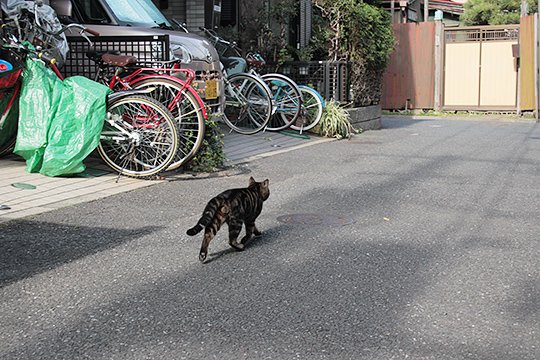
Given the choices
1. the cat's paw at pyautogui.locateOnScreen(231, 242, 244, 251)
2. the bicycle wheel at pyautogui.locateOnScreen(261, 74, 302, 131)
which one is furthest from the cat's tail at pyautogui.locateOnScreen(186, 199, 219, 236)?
the bicycle wheel at pyautogui.locateOnScreen(261, 74, 302, 131)

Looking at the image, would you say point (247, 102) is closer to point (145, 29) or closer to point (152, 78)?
point (145, 29)

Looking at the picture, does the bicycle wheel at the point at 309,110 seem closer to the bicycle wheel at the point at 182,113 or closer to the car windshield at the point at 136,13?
the car windshield at the point at 136,13

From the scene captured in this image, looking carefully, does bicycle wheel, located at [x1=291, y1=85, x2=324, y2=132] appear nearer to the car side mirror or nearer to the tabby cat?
the car side mirror

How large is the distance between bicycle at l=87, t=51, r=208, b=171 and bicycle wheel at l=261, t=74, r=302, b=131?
4067mm

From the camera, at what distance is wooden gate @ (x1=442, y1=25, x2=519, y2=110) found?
19.4 meters

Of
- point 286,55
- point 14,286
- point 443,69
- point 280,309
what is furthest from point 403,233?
point 443,69

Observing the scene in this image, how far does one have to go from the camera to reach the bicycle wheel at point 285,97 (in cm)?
1227

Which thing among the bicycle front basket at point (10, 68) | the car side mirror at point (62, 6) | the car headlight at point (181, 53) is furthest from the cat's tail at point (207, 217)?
the car side mirror at point (62, 6)

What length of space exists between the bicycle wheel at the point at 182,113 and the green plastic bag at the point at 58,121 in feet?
2.17

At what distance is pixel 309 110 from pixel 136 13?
3732 millimetres

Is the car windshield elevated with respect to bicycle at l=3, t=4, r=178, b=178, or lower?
elevated

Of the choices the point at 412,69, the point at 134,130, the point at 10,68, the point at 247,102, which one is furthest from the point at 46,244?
the point at 412,69

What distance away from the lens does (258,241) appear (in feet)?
17.8

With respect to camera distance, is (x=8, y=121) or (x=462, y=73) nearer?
(x=8, y=121)
